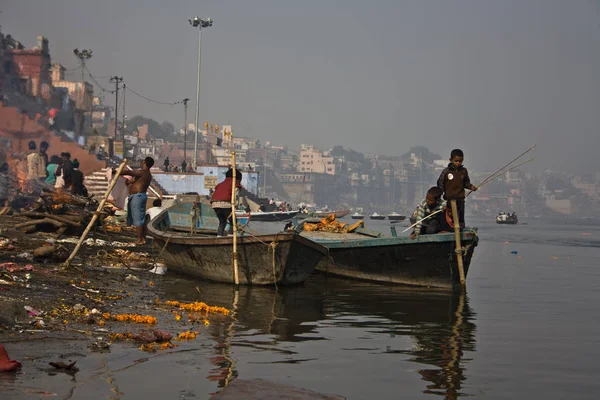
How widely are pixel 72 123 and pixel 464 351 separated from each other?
274ft

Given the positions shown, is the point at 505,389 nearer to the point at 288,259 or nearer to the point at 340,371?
the point at 340,371

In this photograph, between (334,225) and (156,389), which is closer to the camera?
(156,389)

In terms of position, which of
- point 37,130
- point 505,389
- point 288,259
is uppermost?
point 37,130

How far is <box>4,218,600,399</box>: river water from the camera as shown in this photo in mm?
6984

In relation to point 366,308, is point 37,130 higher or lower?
higher

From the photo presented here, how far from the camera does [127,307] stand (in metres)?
10.4

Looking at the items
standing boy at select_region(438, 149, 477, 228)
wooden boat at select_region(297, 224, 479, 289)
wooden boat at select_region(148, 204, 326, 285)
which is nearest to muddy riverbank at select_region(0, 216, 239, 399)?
wooden boat at select_region(148, 204, 326, 285)

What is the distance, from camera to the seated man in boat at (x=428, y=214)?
48.4 ft

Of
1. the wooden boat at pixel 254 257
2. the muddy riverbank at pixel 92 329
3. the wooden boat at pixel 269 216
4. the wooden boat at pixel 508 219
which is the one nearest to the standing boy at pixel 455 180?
the wooden boat at pixel 254 257

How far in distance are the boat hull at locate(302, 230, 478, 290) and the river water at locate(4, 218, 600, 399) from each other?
1.48 ft

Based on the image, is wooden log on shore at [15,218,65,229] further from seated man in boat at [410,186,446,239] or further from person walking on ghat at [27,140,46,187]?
person walking on ghat at [27,140,46,187]

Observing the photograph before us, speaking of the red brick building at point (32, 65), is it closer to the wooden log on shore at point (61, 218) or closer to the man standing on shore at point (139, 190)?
the wooden log on shore at point (61, 218)

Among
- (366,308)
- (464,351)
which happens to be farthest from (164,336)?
(366,308)

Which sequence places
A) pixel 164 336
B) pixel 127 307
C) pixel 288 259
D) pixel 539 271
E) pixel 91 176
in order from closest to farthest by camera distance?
1. pixel 164 336
2. pixel 127 307
3. pixel 288 259
4. pixel 539 271
5. pixel 91 176
